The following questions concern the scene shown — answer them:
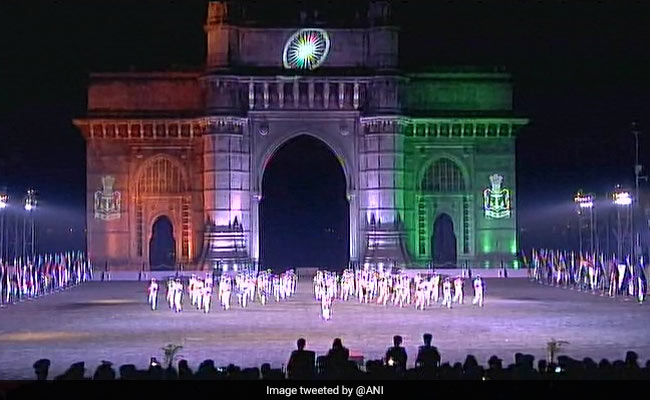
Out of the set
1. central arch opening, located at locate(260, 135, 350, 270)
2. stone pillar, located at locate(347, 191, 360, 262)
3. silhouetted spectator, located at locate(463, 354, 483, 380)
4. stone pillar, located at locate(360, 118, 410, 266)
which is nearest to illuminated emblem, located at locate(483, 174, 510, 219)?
stone pillar, located at locate(360, 118, 410, 266)

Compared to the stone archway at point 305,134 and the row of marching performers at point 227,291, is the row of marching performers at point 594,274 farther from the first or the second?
the row of marching performers at point 227,291

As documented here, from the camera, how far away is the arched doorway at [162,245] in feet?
193

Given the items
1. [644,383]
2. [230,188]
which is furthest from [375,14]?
[644,383]

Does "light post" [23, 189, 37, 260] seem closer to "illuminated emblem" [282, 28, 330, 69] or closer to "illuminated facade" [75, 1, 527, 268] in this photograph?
"illuminated facade" [75, 1, 527, 268]

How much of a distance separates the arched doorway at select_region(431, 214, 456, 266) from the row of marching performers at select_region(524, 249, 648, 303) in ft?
12.9

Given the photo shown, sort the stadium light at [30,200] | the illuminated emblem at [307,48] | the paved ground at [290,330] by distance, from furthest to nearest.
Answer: the illuminated emblem at [307,48]
the stadium light at [30,200]
the paved ground at [290,330]

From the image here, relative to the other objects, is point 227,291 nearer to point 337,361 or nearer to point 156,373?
point 337,361

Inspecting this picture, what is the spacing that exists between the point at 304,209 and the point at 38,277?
49.3 feet

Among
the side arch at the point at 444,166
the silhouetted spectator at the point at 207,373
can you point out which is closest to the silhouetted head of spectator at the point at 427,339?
the silhouetted spectator at the point at 207,373

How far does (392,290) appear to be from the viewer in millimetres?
37500

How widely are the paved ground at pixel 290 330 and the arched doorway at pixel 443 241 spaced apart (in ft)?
71.4

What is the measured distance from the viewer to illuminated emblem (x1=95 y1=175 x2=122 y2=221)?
57.7m

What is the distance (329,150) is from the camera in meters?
58.3

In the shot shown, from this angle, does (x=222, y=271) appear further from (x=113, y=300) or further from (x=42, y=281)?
(x=113, y=300)
